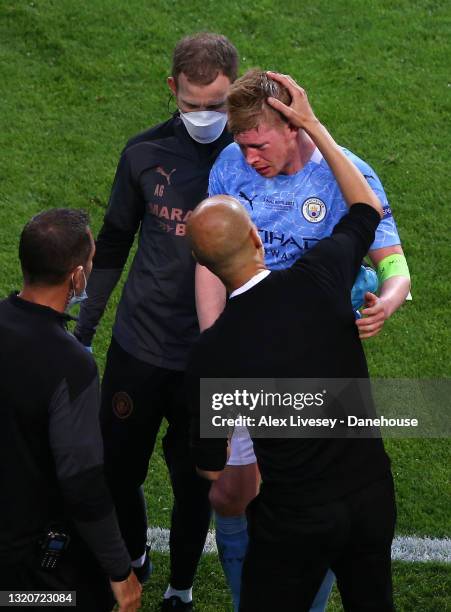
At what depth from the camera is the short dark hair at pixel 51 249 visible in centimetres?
382

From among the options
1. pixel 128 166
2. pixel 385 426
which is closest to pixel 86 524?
pixel 128 166

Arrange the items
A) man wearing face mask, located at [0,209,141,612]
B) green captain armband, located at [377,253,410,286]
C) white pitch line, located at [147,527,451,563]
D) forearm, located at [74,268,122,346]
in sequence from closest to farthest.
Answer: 1. man wearing face mask, located at [0,209,141,612]
2. green captain armband, located at [377,253,410,286]
3. forearm, located at [74,268,122,346]
4. white pitch line, located at [147,527,451,563]

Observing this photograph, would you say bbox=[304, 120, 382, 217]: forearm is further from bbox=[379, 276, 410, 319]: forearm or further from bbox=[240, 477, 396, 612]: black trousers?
bbox=[240, 477, 396, 612]: black trousers

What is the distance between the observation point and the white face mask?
470 cm

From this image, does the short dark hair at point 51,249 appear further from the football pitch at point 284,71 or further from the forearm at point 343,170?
the football pitch at point 284,71

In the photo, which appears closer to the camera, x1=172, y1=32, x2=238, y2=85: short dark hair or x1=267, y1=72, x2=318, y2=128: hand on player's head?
x1=267, y1=72, x2=318, y2=128: hand on player's head

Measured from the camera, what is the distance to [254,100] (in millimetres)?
4160

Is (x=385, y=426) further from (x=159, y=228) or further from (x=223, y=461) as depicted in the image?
(x=223, y=461)

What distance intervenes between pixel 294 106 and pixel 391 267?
28.9 inches

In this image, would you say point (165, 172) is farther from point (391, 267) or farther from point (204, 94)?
point (391, 267)

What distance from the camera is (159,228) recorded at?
4.81m

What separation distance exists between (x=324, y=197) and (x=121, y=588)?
5.47 ft

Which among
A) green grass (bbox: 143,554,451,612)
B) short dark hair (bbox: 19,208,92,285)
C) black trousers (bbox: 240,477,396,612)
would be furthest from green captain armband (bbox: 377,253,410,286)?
green grass (bbox: 143,554,451,612)

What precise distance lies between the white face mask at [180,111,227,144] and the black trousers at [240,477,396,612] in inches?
64.7
